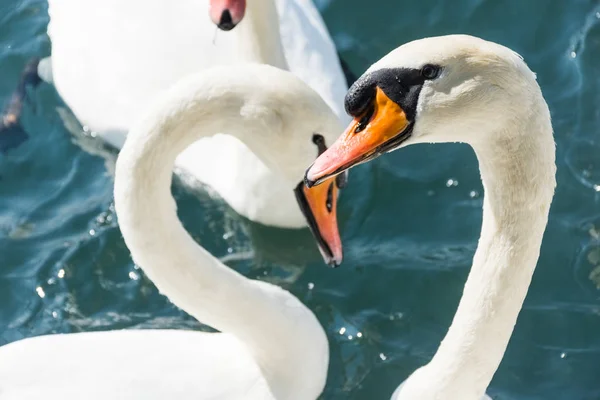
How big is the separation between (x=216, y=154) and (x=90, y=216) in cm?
101

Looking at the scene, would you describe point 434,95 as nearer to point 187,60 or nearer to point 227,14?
point 227,14

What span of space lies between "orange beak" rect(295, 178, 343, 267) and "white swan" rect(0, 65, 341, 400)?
2.0 inches

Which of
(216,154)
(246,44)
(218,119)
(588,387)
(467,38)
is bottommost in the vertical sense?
(588,387)

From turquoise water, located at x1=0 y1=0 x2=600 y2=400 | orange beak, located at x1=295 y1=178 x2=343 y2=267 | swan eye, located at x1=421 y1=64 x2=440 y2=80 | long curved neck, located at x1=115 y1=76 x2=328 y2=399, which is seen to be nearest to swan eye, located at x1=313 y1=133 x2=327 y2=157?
long curved neck, located at x1=115 y1=76 x2=328 y2=399

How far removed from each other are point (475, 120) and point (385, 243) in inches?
134

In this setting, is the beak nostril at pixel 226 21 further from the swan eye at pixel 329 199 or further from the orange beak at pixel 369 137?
the orange beak at pixel 369 137

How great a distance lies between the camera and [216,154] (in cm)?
748

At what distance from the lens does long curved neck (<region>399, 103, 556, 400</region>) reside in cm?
415

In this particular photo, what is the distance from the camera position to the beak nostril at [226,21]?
6453mm

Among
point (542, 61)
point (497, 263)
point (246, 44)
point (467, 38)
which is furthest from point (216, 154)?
point (467, 38)

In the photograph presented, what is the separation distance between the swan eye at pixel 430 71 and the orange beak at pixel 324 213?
2187 millimetres

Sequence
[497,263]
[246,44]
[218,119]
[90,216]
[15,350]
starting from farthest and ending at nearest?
[90,216] → [246,44] → [15,350] → [218,119] → [497,263]

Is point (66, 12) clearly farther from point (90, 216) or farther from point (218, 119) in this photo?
point (218, 119)

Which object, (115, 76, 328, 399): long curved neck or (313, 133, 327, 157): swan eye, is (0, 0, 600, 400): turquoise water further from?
(313, 133, 327, 157): swan eye
